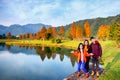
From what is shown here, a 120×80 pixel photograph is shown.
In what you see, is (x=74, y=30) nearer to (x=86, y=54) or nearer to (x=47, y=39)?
(x=47, y=39)

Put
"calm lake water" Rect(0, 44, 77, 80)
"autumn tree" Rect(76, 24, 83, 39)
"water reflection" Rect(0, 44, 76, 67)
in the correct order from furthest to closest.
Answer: "autumn tree" Rect(76, 24, 83, 39), "water reflection" Rect(0, 44, 76, 67), "calm lake water" Rect(0, 44, 77, 80)

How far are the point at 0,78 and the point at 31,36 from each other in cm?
14812

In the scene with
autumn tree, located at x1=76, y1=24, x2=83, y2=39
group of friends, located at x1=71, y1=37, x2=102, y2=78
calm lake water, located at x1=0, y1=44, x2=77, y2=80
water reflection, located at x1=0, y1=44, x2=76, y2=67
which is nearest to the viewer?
group of friends, located at x1=71, y1=37, x2=102, y2=78

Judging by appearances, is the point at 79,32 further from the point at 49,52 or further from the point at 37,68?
the point at 37,68

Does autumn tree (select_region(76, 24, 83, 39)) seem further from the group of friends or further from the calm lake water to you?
the group of friends

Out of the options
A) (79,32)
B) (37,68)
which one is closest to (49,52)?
(37,68)

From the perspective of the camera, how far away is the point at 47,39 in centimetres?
12938

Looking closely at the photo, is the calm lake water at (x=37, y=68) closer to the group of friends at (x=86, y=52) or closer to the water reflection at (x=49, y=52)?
the water reflection at (x=49, y=52)

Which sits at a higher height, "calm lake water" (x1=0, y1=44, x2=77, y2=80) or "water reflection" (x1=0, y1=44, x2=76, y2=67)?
"water reflection" (x1=0, y1=44, x2=76, y2=67)

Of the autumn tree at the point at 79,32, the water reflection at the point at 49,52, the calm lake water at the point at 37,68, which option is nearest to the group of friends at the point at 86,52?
the calm lake water at the point at 37,68

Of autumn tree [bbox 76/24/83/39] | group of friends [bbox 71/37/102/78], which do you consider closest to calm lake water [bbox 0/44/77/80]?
group of friends [bbox 71/37/102/78]

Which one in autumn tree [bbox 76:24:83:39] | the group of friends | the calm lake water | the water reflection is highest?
autumn tree [bbox 76:24:83:39]

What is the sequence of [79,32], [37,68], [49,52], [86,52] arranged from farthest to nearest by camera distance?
[79,32]
[49,52]
[37,68]
[86,52]

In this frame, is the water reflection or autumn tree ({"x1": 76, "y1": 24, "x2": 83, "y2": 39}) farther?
autumn tree ({"x1": 76, "y1": 24, "x2": 83, "y2": 39})
